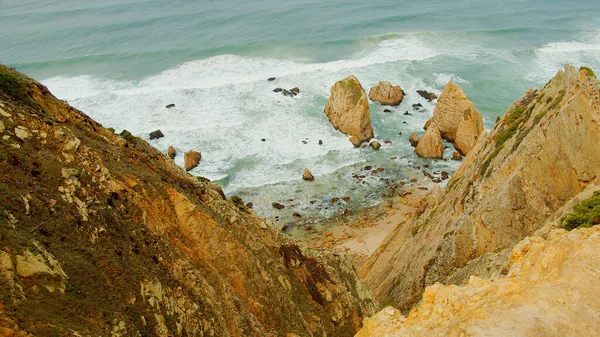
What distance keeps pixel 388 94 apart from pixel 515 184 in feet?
126

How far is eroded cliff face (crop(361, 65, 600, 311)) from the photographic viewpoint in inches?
601

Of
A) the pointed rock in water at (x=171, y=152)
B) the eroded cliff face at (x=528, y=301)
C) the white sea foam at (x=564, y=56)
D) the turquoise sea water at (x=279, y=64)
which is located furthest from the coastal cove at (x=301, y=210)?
the white sea foam at (x=564, y=56)

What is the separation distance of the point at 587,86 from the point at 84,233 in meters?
18.3

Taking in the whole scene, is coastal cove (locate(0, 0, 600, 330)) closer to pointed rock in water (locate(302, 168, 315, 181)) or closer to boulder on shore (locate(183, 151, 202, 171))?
boulder on shore (locate(183, 151, 202, 171))

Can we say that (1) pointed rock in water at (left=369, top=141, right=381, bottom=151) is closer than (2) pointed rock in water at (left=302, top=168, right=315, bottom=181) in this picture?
No

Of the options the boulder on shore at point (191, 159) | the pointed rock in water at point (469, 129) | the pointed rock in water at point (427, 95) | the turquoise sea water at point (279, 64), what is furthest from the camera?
the pointed rock in water at point (427, 95)

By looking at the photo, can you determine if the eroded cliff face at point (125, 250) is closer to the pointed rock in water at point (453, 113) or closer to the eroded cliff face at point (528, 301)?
the eroded cliff face at point (528, 301)

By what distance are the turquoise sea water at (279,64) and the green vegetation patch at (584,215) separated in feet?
83.3

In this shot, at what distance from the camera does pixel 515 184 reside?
16328 mm

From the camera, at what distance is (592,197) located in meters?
12.2

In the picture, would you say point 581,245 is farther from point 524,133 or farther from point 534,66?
point 534,66

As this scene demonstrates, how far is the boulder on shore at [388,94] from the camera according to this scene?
53.1 m

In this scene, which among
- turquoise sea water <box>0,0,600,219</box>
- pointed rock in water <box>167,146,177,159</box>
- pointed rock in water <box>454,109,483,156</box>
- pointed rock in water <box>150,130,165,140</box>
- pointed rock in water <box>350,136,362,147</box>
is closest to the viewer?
pointed rock in water <box>454,109,483,156</box>

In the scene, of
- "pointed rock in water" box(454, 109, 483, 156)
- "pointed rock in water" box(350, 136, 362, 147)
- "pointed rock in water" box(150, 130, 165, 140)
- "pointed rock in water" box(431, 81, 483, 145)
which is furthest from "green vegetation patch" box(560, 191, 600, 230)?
"pointed rock in water" box(150, 130, 165, 140)
